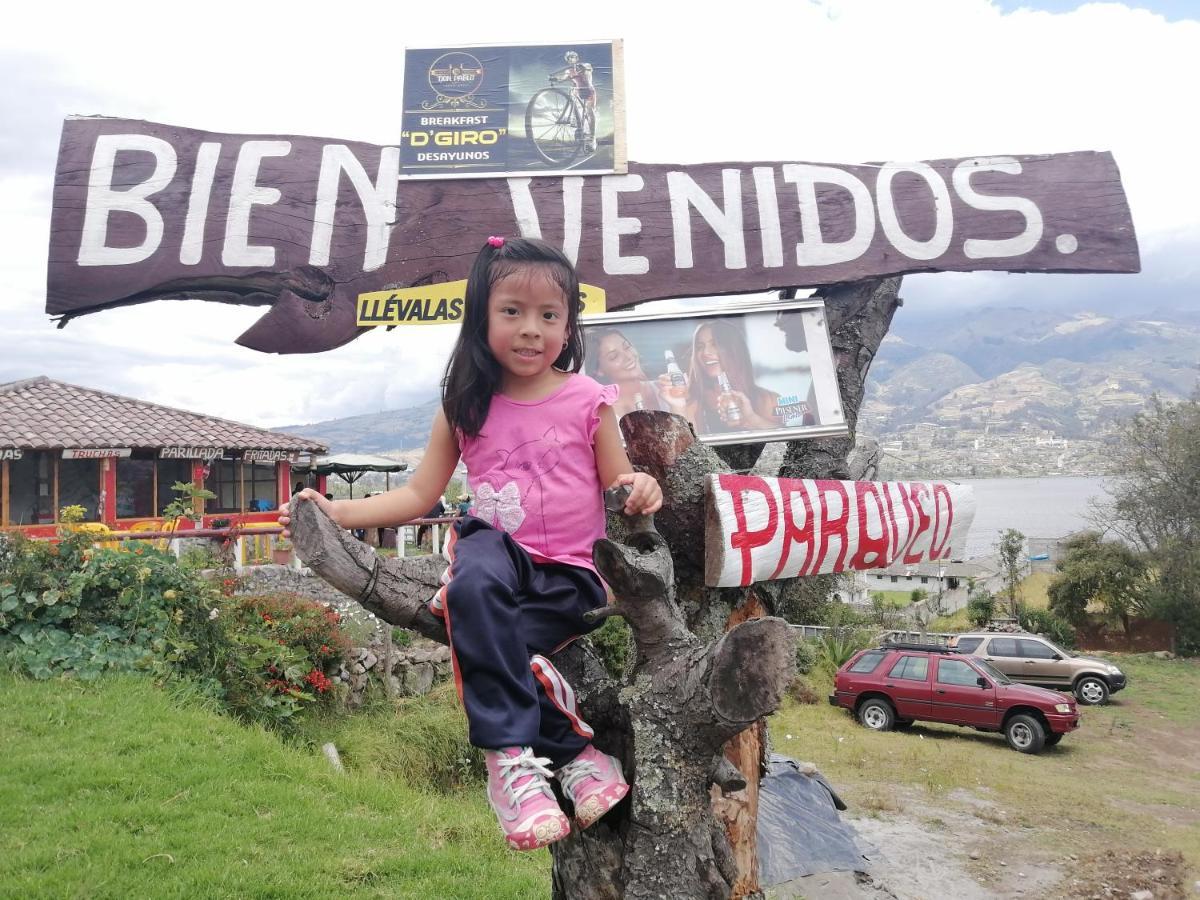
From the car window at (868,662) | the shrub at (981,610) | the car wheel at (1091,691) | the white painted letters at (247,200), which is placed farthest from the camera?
the shrub at (981,610)

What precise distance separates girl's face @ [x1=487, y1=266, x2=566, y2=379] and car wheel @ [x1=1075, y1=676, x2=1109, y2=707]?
19.3 meters

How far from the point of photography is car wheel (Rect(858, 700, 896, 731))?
14.6m

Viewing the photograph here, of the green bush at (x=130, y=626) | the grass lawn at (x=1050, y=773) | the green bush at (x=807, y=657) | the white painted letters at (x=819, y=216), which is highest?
the white painted letters at (x=819, y=216)

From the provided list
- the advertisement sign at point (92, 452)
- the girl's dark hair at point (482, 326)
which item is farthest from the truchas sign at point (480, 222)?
the advertisement sign at point (92, 452)

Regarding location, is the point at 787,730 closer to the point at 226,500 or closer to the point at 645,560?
the point at 645,560

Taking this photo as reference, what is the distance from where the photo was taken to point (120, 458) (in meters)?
17.7

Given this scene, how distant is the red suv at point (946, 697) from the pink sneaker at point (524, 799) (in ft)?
47.6

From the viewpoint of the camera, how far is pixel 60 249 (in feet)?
13.4

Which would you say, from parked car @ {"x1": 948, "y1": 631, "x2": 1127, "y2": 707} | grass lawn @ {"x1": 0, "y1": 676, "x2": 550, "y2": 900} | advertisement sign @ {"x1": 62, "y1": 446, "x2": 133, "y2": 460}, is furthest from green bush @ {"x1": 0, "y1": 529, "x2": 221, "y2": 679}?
parked car @ {"x1": 948, "y1": 631, "x2": 1127, "y2": 707}

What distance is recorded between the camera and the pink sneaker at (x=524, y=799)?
1.49 meters

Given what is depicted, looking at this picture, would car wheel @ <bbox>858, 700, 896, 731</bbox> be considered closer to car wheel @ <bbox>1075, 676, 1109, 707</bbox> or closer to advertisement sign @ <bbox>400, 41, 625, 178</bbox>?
car wheel @ <bbox>1075, 676, 1109, 707</bbox>

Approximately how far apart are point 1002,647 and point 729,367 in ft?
56.1

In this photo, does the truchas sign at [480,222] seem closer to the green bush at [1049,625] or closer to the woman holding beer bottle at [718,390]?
the woman holding beer bottle at [718,390]

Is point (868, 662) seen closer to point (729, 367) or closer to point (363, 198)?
point (729, 367)
